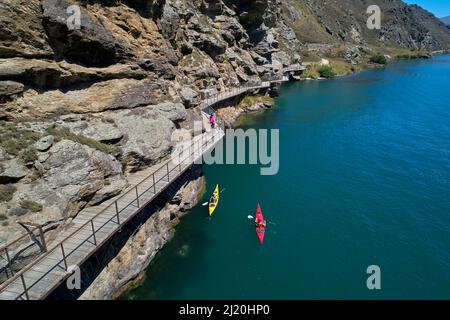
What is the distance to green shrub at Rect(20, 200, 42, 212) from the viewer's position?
18.3 meters

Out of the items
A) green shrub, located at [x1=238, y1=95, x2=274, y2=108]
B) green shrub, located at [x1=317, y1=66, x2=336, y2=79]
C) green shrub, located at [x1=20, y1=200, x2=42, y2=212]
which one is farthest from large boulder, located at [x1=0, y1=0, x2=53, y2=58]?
green shrub, located at [x1=317, y1=66, x2=336, y2=79]

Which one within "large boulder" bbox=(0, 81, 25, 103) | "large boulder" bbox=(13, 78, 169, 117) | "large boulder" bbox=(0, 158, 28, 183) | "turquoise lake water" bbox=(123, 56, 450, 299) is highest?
"large boulder" bbox=(0, 81, 25, 103)

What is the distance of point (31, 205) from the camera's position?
18.5 meters

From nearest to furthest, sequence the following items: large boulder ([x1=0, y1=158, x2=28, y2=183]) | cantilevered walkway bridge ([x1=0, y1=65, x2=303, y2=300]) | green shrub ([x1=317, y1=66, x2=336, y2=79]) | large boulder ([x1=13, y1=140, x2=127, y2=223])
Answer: cantilevered walkway bridge ([x1=0, y1=65, x2=303, y2=300])
large boulder ([x1=0, y1=158, x2=28, y2=183])
large boulder ([x1=13, y1=140, x2=127, y2=223])
green shrub ([x1=317, y1=66, x2=336, y2=79])

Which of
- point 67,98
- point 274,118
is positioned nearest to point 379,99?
point 274,118

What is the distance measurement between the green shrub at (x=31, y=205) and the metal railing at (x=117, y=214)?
2255mm

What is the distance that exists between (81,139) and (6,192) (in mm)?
6883

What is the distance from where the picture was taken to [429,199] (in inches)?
1319

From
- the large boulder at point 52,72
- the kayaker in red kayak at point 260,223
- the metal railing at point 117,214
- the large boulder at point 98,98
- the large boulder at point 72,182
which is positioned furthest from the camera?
the kayaker in red kayak at point 260,223

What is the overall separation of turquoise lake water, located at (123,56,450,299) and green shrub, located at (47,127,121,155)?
8.97 metres

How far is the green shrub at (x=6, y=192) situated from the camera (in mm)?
17950

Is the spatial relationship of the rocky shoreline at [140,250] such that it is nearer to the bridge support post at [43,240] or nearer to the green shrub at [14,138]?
the bridge support post at [43,240]

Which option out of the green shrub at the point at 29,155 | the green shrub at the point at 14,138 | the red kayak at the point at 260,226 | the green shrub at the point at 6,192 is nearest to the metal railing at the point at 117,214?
the green shrub at the point at 6,192

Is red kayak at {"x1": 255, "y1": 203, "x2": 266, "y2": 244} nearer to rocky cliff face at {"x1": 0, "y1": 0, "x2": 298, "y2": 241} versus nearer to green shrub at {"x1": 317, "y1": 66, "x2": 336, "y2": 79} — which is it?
rocky cliff face at {"x1": 0, "y1": 0, "x2": 298, "y2": 241}
